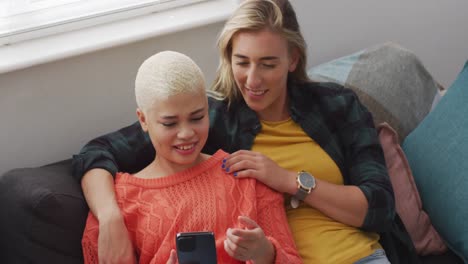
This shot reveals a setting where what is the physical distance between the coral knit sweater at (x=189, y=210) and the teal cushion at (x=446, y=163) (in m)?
0.56

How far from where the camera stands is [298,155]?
6.81 ft

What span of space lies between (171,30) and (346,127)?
1.97 feet

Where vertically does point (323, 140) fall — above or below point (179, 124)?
below

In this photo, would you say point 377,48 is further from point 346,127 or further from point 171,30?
point 171,30

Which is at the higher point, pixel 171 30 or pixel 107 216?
pixel 171 30

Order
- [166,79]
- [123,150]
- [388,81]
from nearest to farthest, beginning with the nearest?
[166,79], [123,150], [388,81]

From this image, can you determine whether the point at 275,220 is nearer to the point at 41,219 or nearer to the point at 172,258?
the point at 172,258

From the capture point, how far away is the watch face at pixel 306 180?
6.43 ft

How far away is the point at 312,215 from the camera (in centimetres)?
202

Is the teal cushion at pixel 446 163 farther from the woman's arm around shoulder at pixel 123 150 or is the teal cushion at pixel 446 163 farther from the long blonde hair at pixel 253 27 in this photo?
the woman's arm around shoulder at pixel 123 150

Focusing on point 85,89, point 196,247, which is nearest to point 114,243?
point 196,247

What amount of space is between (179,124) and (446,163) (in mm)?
869

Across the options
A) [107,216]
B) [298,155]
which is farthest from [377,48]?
[107,216]

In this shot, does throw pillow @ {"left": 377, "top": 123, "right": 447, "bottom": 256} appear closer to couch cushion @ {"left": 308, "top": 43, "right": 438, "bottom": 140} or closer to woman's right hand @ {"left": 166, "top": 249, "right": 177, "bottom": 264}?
couch cushion @ {"left": 308, "top": 43, "right": 438, "bottom": 140}
